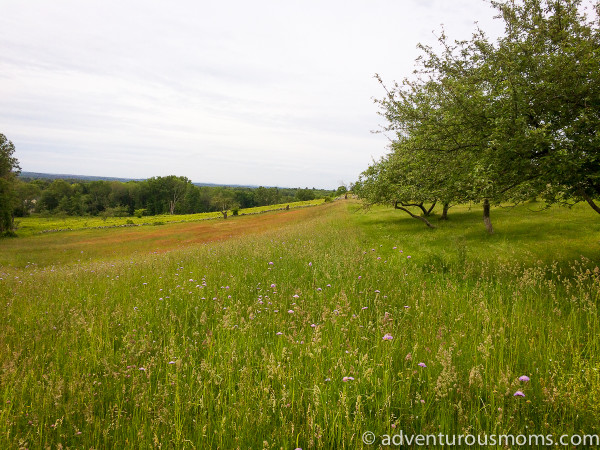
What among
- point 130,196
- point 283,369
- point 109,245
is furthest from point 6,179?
point 130,196

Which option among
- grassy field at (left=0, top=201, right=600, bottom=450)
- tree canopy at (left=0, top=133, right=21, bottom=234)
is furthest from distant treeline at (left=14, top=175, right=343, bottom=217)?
grassy field at (left=0, top=201, right=600, bottom=450)

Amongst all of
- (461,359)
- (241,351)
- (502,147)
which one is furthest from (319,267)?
(502,147)

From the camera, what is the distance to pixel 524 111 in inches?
319

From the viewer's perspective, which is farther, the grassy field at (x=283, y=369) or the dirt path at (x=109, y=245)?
the dirt path at (x=109, y=245)

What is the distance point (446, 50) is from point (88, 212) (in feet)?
538

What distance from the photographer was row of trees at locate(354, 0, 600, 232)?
24.9ft

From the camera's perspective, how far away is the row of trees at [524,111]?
7582mm

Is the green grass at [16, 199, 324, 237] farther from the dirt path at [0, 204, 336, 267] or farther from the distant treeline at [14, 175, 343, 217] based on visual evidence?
the distant treeline at [14, 175, 343, 217]

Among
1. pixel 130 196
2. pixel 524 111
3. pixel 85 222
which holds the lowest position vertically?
pixel 85 222

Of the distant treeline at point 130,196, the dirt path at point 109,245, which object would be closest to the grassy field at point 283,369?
the dirt path at point 109,245

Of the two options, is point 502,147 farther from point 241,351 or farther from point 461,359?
point 241,351

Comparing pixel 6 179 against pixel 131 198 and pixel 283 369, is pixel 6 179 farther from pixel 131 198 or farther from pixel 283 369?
pixel 131 198

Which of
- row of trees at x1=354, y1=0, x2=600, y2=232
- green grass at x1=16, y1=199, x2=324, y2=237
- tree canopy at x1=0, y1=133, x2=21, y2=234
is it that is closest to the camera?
row of trees at x1=354, y1=0, x2=600, y2=232

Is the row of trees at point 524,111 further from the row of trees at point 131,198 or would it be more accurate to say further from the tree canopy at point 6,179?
the row of trees at point 131,198
